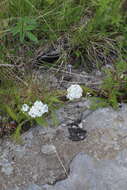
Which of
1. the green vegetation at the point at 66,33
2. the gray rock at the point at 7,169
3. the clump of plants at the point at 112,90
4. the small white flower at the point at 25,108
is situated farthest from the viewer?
the green vegetation at the point at 66,33

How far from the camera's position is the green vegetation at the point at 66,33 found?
3076 mm

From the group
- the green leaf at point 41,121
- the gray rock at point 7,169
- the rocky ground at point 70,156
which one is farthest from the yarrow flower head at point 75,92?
the gray rock at point 7,169

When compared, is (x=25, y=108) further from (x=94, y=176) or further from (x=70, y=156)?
(x=94, y=176)

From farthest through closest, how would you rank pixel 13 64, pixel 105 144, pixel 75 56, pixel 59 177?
pixel 75 56 < pixel 13 64 < pixel 105 144 < pixel 59 177

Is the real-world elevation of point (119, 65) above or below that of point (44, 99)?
above

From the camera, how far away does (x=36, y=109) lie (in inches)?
105

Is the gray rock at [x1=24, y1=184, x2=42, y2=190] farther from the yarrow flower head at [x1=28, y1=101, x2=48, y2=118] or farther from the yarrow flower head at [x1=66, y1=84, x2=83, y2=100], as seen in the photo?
the yarrow flower head at [x1=66, y1=84, x2=83, y2=100]

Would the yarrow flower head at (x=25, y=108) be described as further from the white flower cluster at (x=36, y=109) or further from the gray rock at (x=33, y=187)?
the gray rock at (x=33, y=187)

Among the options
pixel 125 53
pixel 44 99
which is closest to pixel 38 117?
pixel 44 99

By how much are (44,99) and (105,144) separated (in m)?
0.65

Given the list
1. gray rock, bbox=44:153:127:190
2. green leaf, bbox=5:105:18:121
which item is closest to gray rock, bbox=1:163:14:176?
gray rock, bbox=44:153:127:190

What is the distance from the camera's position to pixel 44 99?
2.87 meters

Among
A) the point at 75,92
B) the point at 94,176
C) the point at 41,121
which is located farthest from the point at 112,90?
the point at 94,176

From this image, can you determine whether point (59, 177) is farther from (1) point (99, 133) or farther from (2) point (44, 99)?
(2) point (44, 99)
